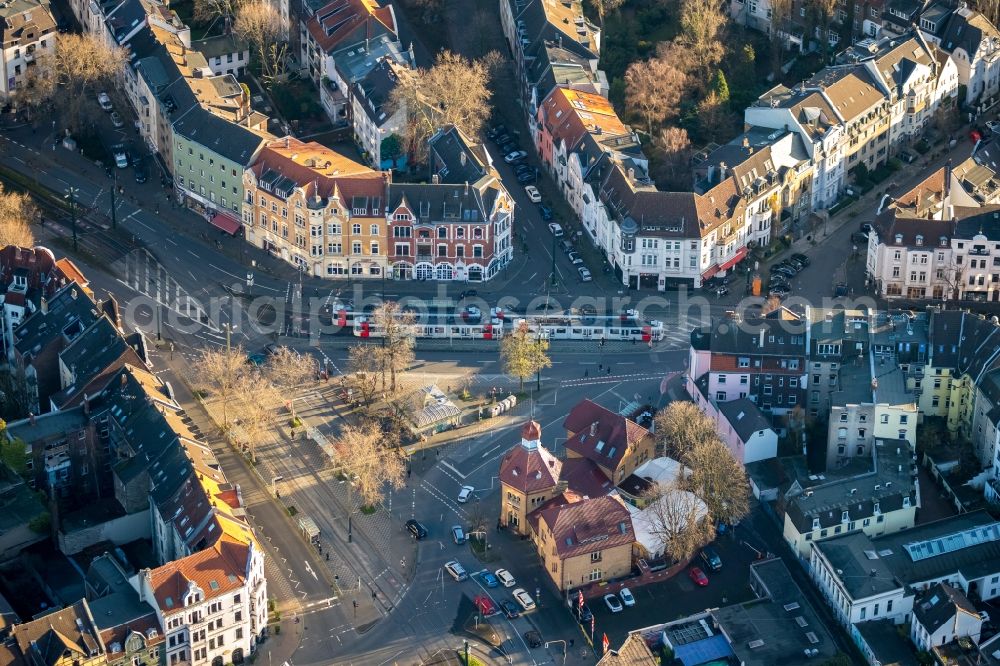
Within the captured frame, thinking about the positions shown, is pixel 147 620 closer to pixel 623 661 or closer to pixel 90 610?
pixel 90 610

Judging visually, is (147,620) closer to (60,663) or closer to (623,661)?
(60,663)

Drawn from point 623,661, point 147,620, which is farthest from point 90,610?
point 623,661

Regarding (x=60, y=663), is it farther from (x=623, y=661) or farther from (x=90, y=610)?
(x=623, y=661)

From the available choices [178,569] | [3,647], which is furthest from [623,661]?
[3,647]

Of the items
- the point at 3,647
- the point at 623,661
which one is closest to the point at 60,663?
the point at 3,647

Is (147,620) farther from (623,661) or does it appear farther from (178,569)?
(623,661)
